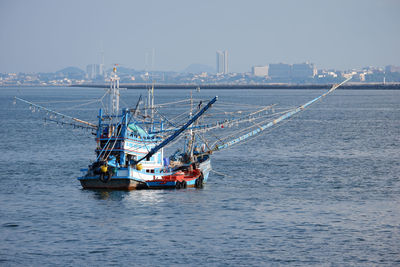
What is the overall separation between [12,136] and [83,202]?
2055 inches

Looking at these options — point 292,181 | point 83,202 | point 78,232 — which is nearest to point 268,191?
point 292,181


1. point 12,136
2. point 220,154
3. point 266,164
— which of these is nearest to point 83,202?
point 266,164

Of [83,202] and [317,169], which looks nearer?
[83,202]

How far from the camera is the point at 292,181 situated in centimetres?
5994

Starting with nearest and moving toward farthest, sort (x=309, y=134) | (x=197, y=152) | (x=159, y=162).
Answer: (x=159, y=162) → (x=197, y=152) → (x=309, y=134)

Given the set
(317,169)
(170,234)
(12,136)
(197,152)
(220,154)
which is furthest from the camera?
(12,136)

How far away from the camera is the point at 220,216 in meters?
45.8

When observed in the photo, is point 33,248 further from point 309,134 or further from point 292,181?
point 309,134

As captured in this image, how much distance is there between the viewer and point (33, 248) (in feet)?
125

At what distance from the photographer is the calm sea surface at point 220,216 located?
3716 cm

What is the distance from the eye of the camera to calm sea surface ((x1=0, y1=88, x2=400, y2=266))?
122 feet

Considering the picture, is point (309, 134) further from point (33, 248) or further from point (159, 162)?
point (33, 248)

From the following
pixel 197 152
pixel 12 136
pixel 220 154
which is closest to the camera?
pixel 197 152

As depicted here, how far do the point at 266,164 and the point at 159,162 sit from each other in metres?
15.5
